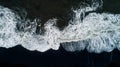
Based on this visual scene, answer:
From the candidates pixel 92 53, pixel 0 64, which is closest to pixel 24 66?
pixel 0 64

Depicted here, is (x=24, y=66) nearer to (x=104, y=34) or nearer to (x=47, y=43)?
(x=47, y=43)

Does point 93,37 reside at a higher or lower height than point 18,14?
lower

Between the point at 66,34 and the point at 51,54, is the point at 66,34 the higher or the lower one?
the higher one

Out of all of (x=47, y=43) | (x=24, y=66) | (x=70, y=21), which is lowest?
(x=24, y=66)
